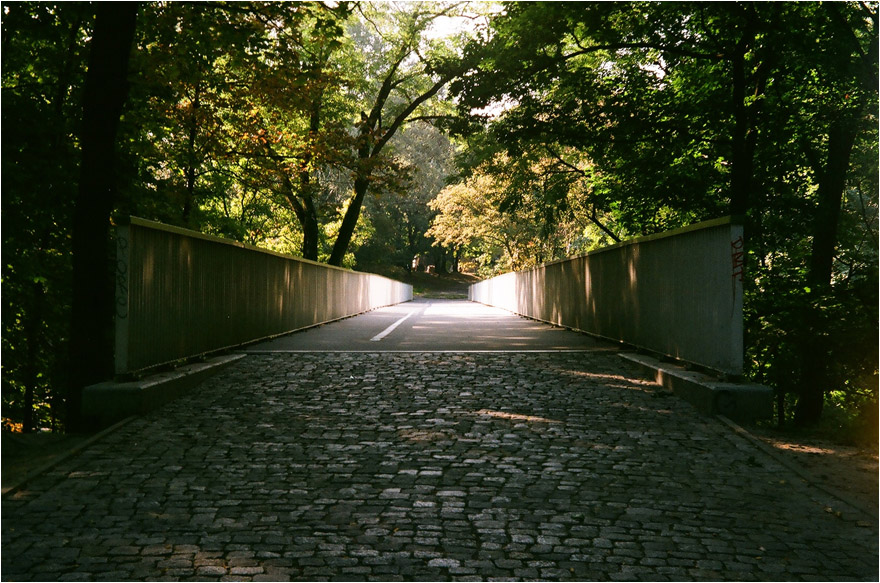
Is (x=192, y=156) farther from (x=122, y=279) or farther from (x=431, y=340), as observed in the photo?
(x=122, y=279)

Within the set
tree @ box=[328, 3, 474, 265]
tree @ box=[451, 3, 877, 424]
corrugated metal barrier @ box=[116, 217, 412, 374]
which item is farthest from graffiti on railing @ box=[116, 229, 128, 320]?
tree @ box=[328, 3, 474, 265]

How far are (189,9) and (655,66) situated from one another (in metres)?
8.71

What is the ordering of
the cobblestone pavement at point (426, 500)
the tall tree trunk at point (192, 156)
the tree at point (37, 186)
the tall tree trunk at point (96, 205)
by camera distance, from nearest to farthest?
the cobblestone pavement at point (426, 500), the tall tree trunk at point (96, 205), the tree at point (37, 186), the tall tree trunk at point (192, 156)

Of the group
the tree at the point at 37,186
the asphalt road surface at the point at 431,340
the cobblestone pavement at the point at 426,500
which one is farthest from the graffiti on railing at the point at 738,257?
the tree at the point at 37,186

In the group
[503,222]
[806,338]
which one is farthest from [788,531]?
[503,222]

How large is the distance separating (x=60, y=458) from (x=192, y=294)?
4095 millimetres

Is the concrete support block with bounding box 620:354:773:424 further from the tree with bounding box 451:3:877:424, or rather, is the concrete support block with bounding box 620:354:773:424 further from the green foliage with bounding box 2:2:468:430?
the green foliage with bounding box 2:2:468:430

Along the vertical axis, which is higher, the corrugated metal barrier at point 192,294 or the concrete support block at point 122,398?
the corrugated metal barrier at point 192,294

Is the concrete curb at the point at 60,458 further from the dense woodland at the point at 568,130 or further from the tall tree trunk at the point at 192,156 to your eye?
the tall tree trunk at the point at 192,156

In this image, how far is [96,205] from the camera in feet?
26.7

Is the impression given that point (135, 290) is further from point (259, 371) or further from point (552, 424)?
point (552, 424)

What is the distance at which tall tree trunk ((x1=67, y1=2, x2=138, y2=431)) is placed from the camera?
26.4ft

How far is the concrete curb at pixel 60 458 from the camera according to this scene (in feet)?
17.1

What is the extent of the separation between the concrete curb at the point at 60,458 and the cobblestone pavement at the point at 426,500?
3.7 inches
